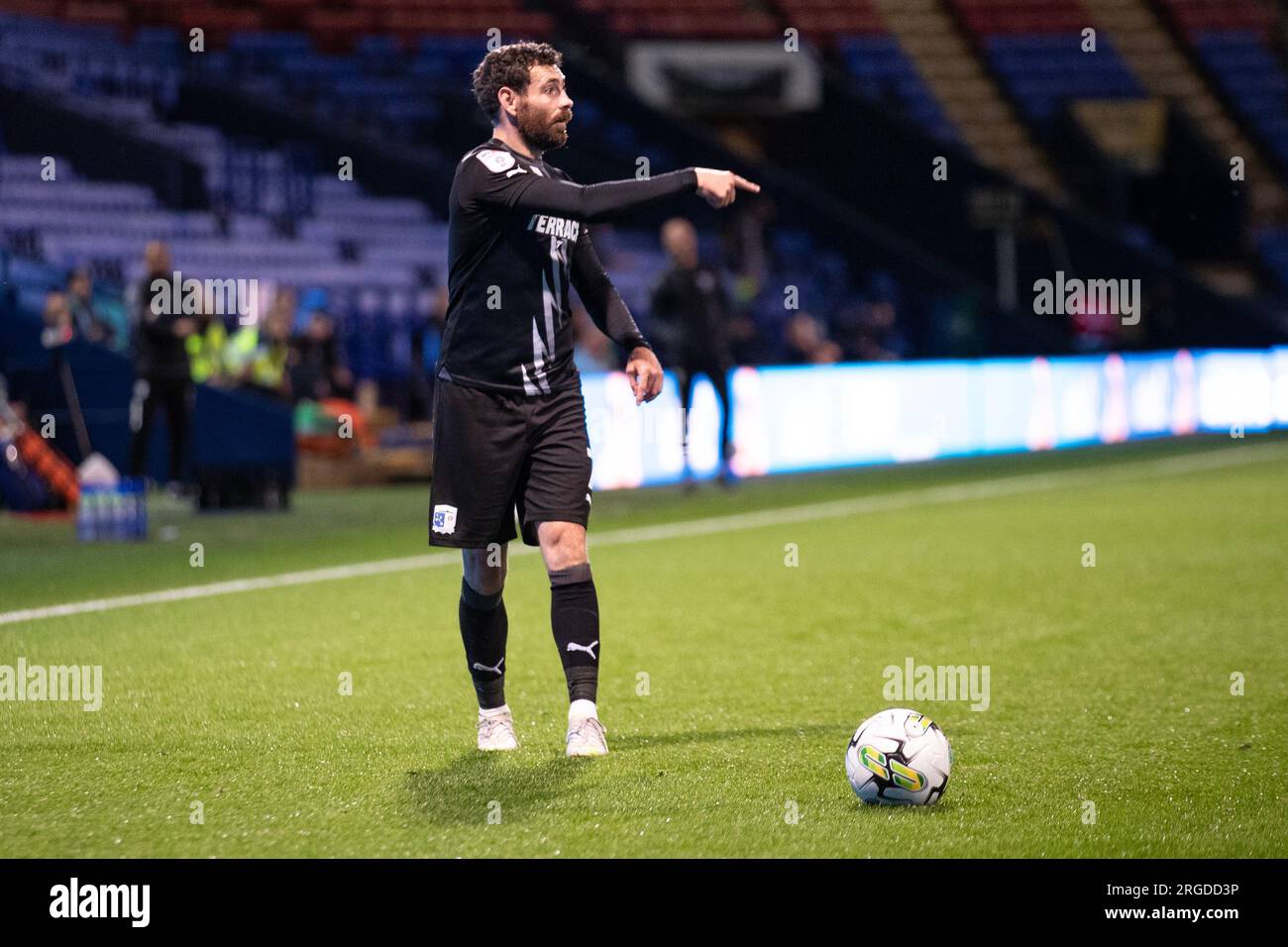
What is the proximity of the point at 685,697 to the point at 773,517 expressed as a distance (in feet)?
22.7

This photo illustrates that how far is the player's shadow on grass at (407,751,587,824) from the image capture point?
183 inches

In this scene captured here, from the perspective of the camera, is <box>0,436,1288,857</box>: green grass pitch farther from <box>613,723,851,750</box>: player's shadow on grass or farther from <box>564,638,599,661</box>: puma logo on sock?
<box>564,638,599,661</box>: puma logo on sock

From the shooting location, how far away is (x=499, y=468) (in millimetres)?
5301

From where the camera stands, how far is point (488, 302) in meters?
5.34

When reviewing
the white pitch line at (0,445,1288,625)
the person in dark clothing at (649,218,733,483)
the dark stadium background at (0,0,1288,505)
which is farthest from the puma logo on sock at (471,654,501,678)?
the person in dark clothing at (649,218,733,483)

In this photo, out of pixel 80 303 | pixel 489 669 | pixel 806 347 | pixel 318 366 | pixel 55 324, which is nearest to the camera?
pixel 489 669

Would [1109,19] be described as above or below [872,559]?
above

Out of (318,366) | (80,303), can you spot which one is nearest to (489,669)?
(80,303)

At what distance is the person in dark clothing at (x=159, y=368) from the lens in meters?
14.4

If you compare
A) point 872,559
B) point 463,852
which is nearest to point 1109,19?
point 872,559

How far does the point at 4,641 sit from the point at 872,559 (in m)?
4.85

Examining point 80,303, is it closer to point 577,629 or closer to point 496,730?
point 496,730

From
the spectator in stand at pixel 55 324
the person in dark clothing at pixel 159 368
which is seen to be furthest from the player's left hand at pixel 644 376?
the spectator in stand at pixel 55 324
